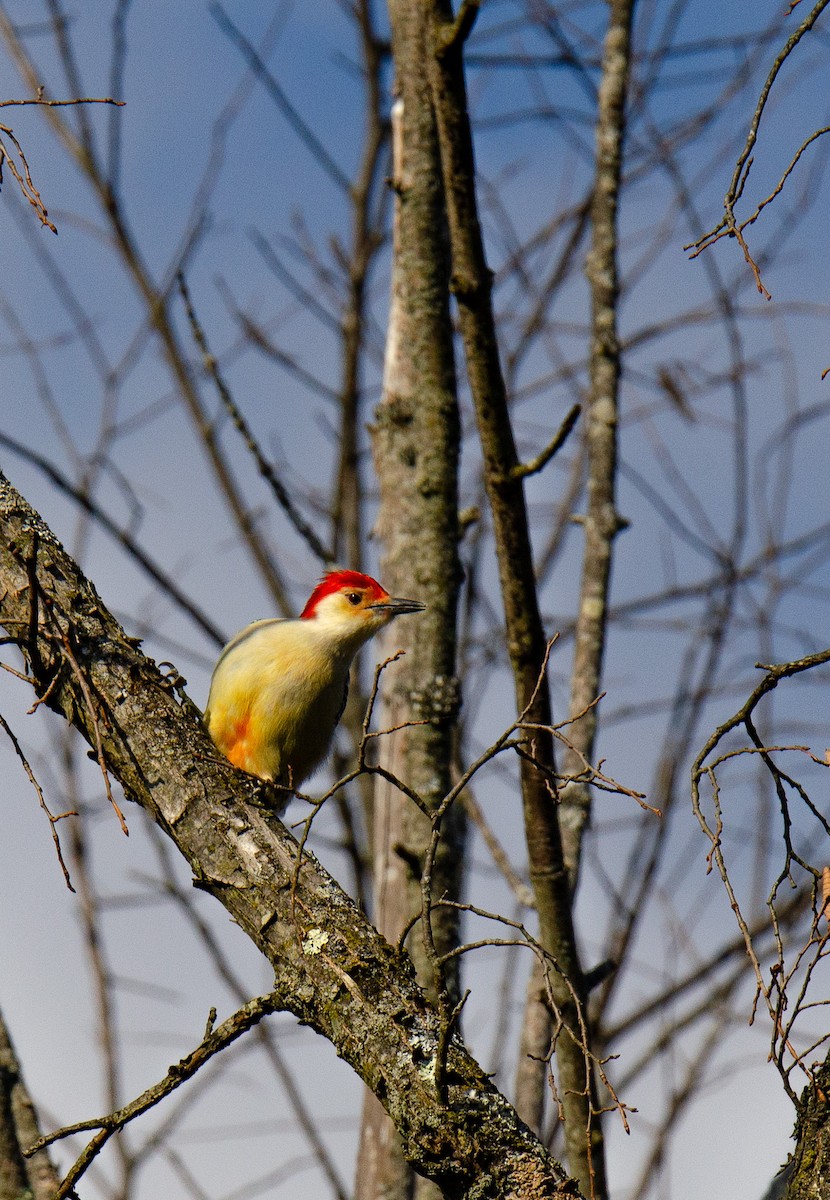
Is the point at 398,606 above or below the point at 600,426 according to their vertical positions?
below

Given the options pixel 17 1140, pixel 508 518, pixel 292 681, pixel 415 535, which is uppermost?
pixel 415 535

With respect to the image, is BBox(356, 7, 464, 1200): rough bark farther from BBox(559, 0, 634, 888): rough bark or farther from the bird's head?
BBox(559, 0, 634, 888): rough bark

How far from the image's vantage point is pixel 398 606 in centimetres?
448

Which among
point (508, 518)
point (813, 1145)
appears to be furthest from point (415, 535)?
point (813, 1145)

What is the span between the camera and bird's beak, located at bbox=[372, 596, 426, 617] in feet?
14.6

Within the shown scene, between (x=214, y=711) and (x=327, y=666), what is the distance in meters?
0.43

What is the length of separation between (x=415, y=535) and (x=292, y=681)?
2.46ft

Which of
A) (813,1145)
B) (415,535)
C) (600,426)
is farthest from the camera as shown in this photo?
(600,426)

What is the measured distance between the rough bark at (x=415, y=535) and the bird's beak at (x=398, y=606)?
2.8 inches

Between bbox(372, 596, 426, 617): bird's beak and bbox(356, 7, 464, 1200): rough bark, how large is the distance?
0.07m

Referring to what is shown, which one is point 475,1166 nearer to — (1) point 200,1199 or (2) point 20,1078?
(2) point 20,1078

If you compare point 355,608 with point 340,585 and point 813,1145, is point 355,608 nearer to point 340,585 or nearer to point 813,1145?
point 340,585

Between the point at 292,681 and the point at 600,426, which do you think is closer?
the point at 292,681

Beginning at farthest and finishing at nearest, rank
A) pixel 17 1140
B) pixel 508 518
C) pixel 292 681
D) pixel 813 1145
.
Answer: pixel 292 681
pixel 17 1140
pixel 508 518
pixel 813 1145
